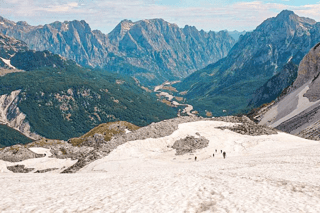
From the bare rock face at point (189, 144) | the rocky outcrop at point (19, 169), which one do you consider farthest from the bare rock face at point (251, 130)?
the rocky outcrop at point (19, 169)

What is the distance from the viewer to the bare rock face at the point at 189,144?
63.9 metres

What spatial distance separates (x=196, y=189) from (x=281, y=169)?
17.6 metres

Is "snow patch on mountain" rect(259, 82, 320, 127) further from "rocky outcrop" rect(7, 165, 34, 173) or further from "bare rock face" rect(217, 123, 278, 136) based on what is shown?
"rocky outcrop" rect(7, 165, 34, 173)

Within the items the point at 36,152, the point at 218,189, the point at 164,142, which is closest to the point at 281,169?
the point at 218,189

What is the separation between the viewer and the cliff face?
361 feet

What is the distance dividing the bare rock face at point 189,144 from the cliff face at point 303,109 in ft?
167

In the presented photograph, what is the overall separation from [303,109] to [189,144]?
91.8 m

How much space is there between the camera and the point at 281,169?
34.2 m

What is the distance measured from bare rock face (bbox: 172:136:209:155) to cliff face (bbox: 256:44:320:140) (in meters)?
50.8

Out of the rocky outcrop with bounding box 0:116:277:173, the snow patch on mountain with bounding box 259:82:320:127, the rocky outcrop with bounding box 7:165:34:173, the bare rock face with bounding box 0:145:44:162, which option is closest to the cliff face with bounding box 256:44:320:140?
the snow patch on mountain with bounding box 259:82:320:127

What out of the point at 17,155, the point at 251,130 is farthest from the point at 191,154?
the point at 17,155

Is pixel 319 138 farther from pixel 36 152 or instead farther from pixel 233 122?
pixel 36 152

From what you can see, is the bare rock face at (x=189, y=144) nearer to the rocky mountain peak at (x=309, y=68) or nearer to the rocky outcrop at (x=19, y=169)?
the rocky outcrop at (x=19, y=169)

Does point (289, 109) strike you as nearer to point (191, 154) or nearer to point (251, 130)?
point (251, 130)
